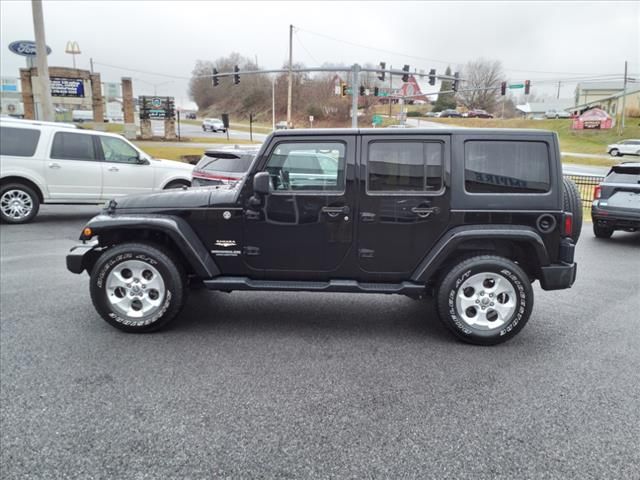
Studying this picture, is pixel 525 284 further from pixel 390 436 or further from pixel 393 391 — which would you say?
pixel 390 436

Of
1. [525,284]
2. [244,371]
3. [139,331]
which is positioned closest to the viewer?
[244,371]

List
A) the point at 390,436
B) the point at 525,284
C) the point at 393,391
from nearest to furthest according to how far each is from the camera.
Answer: the point at 390,436 < the point at 393,391 < the point at 525,284

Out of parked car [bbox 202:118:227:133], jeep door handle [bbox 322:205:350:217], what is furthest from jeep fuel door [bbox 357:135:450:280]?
parked car [bbox 202:118:227:133]

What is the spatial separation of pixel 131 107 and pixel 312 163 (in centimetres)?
4246

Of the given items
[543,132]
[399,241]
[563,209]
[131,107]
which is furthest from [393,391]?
[131,107]

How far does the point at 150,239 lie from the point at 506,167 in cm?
323

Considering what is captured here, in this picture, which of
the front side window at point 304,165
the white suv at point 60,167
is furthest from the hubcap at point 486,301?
the white suv at point 60,167

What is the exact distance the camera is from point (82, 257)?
14.9 ft

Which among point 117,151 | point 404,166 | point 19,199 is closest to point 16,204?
point 19,199

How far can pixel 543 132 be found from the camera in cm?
416

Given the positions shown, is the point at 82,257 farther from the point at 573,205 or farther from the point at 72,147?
the point at 72,147

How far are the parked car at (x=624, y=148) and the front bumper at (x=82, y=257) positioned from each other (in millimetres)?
8607

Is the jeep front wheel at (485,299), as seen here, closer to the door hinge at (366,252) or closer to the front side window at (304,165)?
the door hinge at (366,252)

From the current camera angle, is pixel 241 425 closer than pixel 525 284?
Yes
